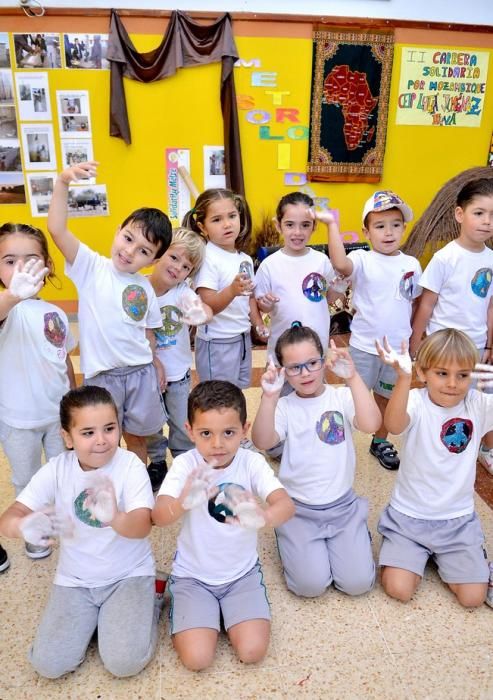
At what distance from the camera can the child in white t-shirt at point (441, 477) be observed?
1810 millimetres

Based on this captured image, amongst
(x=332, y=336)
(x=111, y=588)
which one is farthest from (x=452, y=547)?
(x=332, y=336)

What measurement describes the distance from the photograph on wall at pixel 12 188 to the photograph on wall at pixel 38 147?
0.12 metres

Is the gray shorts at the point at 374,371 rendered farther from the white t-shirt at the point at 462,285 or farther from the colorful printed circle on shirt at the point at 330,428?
the colorful printed circle on shirt at the point at 330,428

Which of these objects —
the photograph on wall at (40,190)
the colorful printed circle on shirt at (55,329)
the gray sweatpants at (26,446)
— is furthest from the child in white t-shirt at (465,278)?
the photograph on wall at (40,190)

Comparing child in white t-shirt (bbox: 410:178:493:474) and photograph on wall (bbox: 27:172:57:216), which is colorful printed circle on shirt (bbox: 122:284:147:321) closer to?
child in white t-shirt (bbox: 410:178:493:474)

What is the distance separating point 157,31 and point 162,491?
12.1 feet

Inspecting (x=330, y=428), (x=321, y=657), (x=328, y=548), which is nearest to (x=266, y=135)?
(x=330, y=428)

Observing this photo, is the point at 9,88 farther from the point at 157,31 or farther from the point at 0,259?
the point at 0,259

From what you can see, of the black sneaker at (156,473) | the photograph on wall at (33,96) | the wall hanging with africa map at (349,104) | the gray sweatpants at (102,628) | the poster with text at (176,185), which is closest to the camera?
the gray sweatpants at (102,628)

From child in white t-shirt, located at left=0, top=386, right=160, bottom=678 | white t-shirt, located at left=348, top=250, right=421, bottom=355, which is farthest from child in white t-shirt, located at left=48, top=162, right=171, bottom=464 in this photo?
Result: white t-shirt, located at left=348, top=250, right=421, bottom=355

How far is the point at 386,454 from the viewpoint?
2619 millimetres

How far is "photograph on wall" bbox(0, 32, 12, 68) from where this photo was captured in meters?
3.95

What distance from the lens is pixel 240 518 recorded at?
1.52m

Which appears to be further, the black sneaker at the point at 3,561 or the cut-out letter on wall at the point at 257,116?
the cut-out letter on wall at the point at 257,116
